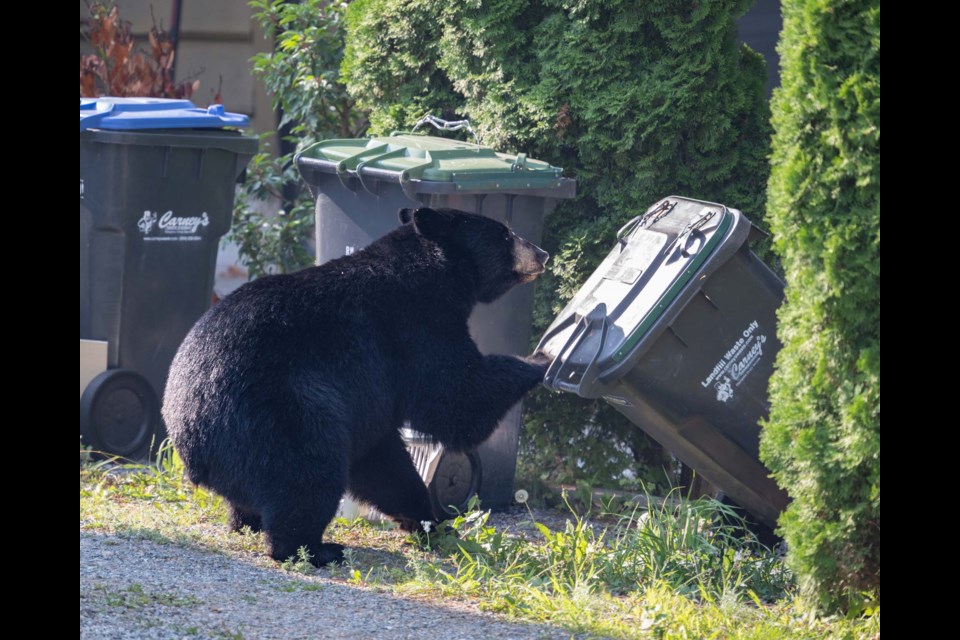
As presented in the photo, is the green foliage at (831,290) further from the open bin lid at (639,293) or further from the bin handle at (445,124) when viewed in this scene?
the bin handle at (445,124)

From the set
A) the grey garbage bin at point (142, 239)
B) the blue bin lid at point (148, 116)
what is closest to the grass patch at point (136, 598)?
the grey garbage bin at point (142, 239)

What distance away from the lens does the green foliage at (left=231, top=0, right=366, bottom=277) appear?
22.9 feet

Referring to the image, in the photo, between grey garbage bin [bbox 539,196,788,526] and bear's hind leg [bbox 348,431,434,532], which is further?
bear's hind leg [bbox 348,431,434,532]

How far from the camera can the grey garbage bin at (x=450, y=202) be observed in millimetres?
4820

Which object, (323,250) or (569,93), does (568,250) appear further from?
(323,250)

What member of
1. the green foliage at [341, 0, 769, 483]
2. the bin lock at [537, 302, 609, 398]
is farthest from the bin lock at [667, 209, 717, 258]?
the green foliage at [341, 0, 769, 483]

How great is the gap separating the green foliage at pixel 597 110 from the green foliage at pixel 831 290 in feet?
5.95

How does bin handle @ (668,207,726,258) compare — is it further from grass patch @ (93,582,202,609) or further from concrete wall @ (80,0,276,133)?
concrete wall @ (80,0,276,133)

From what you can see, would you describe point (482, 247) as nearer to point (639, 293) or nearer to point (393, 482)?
point (639, 293)

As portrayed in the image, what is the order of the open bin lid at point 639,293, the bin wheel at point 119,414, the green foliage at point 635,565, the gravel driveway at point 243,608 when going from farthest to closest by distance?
the bin wheel at point 119,414 → the open bin lid at point 639,293 → the green foliage at point 635,565 → the gravel driveway at point 243,608

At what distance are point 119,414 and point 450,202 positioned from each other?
8.22 ft

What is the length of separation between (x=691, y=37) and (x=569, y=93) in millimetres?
628

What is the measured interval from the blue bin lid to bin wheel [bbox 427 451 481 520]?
2527 mm

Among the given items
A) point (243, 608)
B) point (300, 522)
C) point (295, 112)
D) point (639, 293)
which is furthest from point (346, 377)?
point (295, 112)
